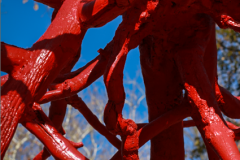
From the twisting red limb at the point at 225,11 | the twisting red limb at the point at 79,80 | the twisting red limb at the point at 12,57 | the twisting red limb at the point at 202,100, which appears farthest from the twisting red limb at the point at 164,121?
the twisting red limb at the point at 12,57

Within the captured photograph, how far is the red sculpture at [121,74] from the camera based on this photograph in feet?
6.20

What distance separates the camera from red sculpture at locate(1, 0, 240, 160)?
1.89m

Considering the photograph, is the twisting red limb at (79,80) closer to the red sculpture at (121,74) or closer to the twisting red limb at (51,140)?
the red sculpture at (121,74)

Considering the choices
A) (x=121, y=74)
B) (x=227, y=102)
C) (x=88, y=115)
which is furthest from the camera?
(x=88, y=115)

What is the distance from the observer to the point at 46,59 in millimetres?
1962

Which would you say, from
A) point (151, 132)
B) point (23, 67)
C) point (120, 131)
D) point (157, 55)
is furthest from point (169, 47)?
point (23, 67)

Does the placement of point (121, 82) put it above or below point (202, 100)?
above

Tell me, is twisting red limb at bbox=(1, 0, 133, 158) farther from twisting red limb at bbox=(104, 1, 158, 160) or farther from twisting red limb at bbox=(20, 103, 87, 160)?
twisting red limb at bbox=(20, 103, 87, 160)

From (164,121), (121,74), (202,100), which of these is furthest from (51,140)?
(202,100)

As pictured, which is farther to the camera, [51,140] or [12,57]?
[51,140]

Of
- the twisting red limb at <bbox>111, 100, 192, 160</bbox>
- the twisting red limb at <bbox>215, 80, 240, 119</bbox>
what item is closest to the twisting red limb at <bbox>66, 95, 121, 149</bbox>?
the twisting red limb at <bbox>111, 100, 192, 160</bbox>

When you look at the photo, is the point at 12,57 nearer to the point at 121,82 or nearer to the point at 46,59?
the point at 46,59

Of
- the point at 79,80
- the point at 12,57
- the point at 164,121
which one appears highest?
the point at 12,57

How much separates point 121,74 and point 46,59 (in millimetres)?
705
